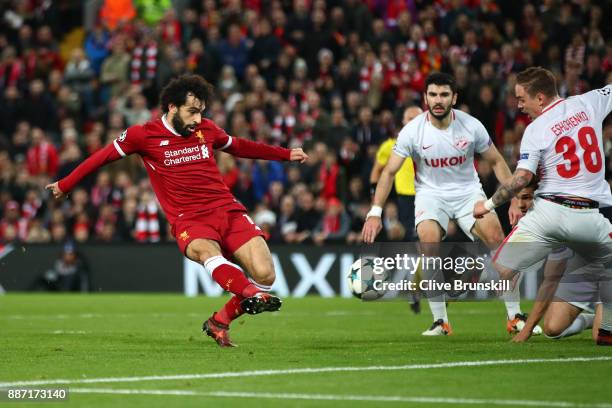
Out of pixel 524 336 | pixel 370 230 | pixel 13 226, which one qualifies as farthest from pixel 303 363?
pixel 13 226

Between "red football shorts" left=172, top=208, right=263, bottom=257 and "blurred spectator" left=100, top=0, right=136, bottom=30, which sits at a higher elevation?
"blurred spectator" left=100, top=0, right=136, bottom=30

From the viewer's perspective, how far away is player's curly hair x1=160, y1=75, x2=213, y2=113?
10.6 m

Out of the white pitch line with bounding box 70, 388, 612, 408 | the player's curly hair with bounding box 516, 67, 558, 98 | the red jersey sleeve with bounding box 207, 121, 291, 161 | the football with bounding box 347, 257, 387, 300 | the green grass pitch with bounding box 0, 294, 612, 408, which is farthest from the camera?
the football with bounding box 347, 257, 387, 300

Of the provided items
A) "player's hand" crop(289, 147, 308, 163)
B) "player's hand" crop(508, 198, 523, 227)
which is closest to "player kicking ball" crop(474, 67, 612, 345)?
"player's hand" crop(508, 198, 523, 227)

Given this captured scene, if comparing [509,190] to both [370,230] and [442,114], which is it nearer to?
[370,230]

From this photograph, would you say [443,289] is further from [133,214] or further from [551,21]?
[133,214]

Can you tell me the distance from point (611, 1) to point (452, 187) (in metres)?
10.1

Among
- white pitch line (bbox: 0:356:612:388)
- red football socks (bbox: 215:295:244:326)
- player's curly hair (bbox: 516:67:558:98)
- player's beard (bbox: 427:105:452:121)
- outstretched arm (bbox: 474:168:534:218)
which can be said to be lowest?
white pitch line (bbox: 0:356:612:388)

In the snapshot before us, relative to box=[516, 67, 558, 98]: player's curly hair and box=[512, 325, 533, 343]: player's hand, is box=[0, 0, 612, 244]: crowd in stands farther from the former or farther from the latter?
box=[516, 67, 558, 98]: player's curly hair

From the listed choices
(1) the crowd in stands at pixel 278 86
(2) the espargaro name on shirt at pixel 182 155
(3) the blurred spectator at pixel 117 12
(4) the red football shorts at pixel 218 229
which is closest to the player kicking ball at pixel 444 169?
(4) the red football shorts at pixel 218 229

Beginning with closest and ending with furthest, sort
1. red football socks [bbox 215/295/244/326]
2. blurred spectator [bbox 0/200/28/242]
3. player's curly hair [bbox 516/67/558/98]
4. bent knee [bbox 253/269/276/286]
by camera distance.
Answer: player's curly hair [bbox 516/67/558/98] → red football socks [bbox 215/295/244/326] → bent knee [bbox 253/269/276/286] → blurred spectator [bbox 0/200/28/242]

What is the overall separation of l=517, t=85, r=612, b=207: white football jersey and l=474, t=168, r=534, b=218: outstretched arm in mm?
100

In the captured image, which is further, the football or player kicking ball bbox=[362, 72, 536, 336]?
the football

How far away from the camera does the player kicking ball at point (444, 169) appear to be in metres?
11.5
